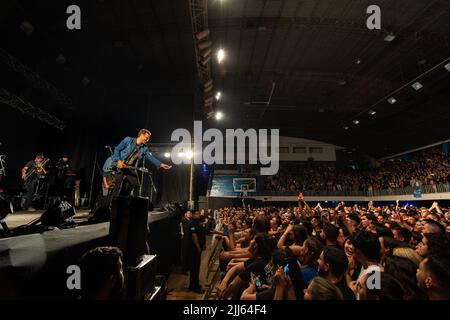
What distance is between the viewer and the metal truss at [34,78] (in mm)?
5727

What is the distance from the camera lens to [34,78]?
647 cm

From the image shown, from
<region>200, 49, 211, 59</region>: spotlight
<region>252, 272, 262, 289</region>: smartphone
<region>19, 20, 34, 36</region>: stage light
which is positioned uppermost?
<region>200, 49, 211, 59</region>: spotlight

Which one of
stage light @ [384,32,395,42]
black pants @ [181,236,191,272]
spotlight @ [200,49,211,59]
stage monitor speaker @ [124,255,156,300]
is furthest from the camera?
stage light @ [384,32,395,42]

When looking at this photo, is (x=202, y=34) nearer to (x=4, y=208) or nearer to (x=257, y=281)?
(x=4, y=208)

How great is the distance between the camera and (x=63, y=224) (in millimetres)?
2279

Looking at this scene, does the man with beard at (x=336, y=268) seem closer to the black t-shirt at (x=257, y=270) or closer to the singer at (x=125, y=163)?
the black t-shirt at (x=257, y=270)

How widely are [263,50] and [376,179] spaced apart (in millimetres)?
16303

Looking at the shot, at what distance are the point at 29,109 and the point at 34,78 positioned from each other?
1.20m

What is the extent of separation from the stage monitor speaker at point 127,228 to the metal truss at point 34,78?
649 cm

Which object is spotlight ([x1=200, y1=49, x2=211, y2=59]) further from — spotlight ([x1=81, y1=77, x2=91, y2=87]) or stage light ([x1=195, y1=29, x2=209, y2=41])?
spotlight ([x1=81, y1=77, x2=91, y2=87])

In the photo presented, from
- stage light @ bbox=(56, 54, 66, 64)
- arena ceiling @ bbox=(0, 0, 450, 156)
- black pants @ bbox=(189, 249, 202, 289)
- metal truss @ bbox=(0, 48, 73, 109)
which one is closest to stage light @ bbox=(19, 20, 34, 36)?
arena ceiling @ bbox=(0, 0, 450, 156)

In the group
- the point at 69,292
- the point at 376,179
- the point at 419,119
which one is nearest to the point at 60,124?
the point at 69,292

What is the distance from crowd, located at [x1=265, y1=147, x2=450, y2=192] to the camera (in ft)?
48.7

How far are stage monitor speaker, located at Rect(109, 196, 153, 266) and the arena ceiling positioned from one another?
5.96 m
